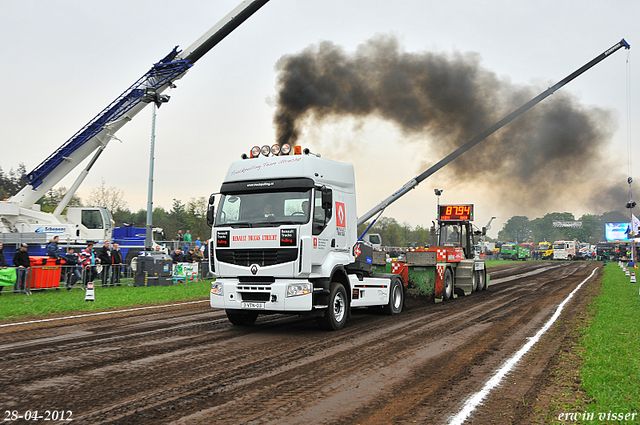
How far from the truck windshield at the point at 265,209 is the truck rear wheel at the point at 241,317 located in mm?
2084

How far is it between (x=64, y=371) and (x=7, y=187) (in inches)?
2990

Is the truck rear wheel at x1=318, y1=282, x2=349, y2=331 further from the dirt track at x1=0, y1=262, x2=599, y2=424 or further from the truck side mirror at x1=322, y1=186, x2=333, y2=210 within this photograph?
the truck side mirror at x1=322, y1=186, x2=333, y2=210

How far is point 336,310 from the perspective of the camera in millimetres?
10062

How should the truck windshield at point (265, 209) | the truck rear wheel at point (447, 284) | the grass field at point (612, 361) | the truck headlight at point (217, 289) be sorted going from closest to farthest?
the grass field at point (612, 361), the truck windshield at point (265, 209), the truck headlight at point (217, 289), the truck rear wheel at point (447, 284)

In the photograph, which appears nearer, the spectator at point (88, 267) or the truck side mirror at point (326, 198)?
the truck side mirror at point (326, 198)

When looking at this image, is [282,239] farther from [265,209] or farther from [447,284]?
[447,284]

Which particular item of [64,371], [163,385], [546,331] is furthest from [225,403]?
[546,331]

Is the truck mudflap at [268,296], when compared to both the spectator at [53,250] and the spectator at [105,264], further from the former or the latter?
the spectator at [53,250]

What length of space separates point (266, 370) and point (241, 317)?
161 inches

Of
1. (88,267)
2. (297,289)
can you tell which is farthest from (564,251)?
(297,289)

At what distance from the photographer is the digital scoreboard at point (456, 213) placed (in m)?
19.2

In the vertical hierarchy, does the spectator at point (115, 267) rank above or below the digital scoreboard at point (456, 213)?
below

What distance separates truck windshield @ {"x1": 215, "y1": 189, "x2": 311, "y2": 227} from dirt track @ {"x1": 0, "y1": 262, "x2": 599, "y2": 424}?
221cm

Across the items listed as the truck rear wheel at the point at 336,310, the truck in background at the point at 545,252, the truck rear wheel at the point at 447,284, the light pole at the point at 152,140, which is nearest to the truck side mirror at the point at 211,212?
the truck rear wheel at the point at 336,310
